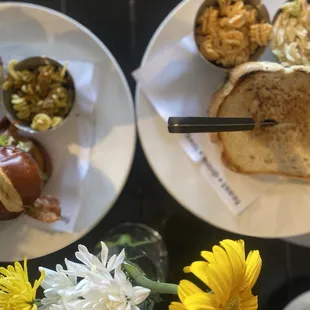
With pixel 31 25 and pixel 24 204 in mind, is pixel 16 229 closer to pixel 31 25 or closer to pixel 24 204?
pixel 24 204

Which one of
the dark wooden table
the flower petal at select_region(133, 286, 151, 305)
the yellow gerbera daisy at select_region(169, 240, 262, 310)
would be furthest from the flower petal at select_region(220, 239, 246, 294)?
the dark wooden table

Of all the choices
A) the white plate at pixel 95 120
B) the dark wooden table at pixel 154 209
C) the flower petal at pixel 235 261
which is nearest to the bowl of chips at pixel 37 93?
the white plate at pixel 95 120

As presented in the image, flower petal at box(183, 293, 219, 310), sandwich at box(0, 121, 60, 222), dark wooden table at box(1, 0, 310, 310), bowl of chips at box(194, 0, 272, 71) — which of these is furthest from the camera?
dark wooden table at box(1, 0, 310, 310)

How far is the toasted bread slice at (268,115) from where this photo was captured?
3.31ft

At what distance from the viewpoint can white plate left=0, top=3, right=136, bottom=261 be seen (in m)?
1.04

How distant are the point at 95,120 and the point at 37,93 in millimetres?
122

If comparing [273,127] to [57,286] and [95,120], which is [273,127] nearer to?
[95,120]

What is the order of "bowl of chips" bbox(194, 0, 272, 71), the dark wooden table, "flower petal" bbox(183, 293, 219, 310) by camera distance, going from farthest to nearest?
the dark wooden table < "bowl of chips" bbox(194, 0, 272, 71) < "flower petal" bbox(183, 293, 219, 310)

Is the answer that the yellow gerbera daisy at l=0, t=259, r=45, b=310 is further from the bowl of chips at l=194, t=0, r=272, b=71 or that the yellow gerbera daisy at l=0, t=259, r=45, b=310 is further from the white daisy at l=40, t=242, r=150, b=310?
the bowl of chips at l=194, t=0, r=272, b=71

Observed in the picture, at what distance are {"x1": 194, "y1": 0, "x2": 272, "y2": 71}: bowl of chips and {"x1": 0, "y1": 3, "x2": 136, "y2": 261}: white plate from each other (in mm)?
175

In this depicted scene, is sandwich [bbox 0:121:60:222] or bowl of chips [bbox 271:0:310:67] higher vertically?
bowl of chips [bbox 271:0:310:67]

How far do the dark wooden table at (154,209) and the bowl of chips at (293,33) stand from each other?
1.07 ft

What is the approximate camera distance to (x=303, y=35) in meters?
0.99

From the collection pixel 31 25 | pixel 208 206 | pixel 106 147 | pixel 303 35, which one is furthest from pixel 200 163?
pixel 31 25
